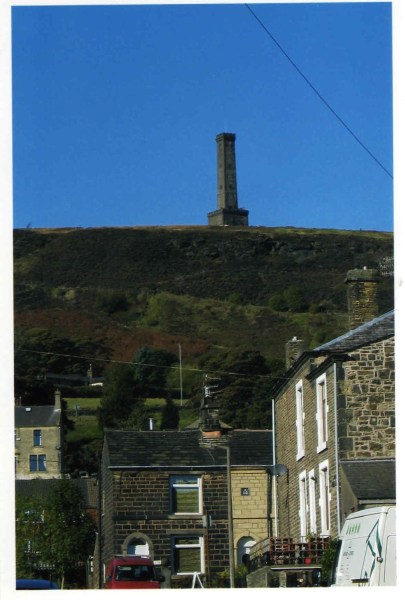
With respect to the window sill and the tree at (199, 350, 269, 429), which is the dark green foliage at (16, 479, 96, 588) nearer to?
the window sill

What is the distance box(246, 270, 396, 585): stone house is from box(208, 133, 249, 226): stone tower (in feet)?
355

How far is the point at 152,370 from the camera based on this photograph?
8512 centimetres

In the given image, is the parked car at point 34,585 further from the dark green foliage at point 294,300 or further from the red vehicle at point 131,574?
the dark green foliage at point 294,300

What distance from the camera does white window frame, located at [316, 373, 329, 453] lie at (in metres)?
22.3

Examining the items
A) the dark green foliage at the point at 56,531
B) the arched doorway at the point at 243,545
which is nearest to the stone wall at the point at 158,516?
the arched doorway at the point at 243,545

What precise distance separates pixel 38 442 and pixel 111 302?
46474mm

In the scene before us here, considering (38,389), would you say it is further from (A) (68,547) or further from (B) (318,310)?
(A) (68,547)

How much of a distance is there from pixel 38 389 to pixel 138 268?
47340 mm

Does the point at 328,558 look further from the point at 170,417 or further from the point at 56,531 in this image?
the point at 170,417

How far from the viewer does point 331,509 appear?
69.7 feet

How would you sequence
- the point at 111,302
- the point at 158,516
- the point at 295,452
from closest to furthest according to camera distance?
the point at 295,452, the point at 158,516, the point at 111,302

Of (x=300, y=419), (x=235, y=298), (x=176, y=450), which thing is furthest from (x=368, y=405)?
(x=235, y=298)

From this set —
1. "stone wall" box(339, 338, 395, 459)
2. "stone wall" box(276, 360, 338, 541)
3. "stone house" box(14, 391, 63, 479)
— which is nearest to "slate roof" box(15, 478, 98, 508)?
"stone house" box(14, 391, 63, 479)
